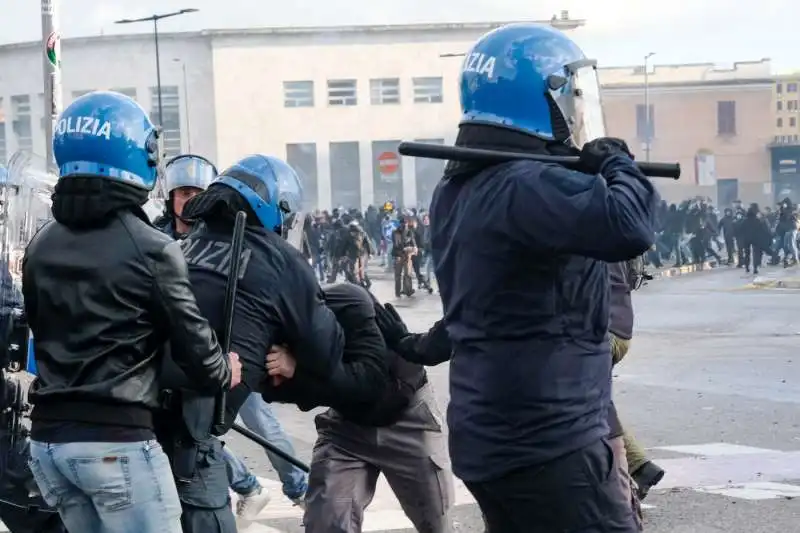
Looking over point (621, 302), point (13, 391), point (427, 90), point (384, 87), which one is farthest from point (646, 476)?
point (384, 87)

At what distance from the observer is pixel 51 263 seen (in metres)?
3.72

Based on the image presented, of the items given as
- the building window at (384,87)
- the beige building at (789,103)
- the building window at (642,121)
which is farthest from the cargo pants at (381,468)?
the beige building at (789,103)

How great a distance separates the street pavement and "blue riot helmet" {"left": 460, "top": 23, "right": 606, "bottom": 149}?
3.37m

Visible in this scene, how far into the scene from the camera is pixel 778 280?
3009 cm

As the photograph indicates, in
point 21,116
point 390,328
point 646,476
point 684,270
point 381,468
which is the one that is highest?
point 21,116

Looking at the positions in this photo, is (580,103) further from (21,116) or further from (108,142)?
(21,116)

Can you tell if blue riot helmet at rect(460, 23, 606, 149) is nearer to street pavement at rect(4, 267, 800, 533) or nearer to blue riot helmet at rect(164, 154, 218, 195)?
blue riot helmet at rect(164, 154, 218, 195)

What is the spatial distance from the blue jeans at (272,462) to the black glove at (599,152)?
351 centimetres

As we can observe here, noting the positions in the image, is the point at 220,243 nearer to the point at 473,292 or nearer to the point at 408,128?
the point at 473,292

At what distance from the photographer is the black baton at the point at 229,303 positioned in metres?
4.02

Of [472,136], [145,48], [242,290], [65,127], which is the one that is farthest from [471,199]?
[145,48]

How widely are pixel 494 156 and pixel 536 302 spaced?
0.34 m

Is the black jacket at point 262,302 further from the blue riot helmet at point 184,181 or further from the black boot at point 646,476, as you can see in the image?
the black boot at point 646,476

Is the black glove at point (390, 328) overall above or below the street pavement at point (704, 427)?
above
